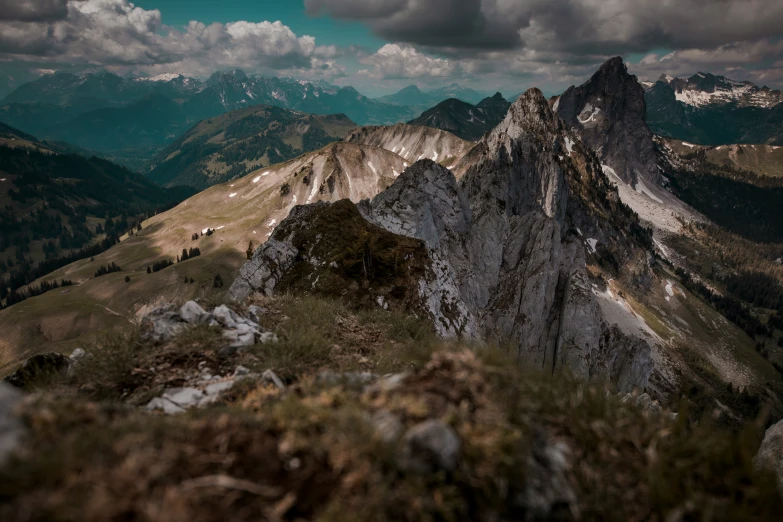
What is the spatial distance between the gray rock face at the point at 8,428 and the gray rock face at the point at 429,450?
3.62m

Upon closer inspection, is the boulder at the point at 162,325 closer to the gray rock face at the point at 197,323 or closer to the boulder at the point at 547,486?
the gray rock face at the point at 197,323

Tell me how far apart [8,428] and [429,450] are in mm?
4332

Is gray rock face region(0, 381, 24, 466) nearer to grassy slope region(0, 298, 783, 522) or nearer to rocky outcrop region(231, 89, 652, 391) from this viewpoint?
grassy slope region(0, 298, 783, 522)

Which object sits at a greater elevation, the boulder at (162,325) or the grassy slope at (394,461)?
the grassy slope at (394,461)

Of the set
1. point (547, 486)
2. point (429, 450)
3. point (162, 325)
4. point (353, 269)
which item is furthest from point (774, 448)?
point (162, 325)

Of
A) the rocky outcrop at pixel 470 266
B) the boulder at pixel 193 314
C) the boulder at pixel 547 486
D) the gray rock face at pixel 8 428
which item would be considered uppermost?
the gray rock face at pixel 8 428

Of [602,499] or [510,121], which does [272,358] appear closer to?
[602,499]

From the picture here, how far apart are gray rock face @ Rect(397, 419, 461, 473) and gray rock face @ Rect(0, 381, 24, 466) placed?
3.62 m

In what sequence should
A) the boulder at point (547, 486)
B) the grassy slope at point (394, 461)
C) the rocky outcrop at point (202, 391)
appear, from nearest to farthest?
the grassy slope at point (394, 461)
the boulder at point (547, 486)
the rocky outcrop at point (202, 391)

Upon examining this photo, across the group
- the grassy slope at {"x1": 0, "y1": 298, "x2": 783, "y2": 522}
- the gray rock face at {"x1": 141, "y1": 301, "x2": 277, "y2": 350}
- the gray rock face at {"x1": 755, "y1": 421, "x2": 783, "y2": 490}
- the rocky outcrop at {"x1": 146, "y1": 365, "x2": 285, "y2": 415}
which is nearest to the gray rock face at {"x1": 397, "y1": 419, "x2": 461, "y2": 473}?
the grassy slope at {"x1": 0, "y1": 298, "x2": 783, "y2": 522}

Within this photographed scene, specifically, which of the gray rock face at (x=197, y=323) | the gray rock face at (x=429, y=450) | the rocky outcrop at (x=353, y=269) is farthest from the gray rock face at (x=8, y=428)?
the rocky outcrop at (x=353, y=269)

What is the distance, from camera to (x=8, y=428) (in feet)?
12.5

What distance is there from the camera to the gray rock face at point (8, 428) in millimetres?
3502

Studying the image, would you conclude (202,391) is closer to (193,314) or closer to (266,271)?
(193,314)
